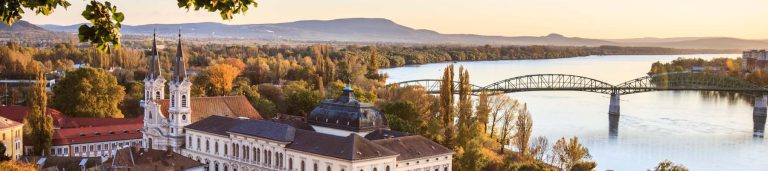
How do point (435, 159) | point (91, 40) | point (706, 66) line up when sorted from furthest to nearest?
point (706, 66) → point (435, 159) → point (91, 40)

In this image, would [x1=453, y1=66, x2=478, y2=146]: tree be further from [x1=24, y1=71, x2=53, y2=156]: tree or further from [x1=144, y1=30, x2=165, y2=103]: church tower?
[x1=24, y1=71, x2=53, y2=156]: tree

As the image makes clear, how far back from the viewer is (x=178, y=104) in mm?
37156

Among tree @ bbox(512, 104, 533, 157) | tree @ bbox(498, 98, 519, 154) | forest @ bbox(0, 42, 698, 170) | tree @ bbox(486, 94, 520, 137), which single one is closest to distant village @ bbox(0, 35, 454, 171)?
forest @ bbox(0, 42, 698, 170)

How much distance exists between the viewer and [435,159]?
98.0ft

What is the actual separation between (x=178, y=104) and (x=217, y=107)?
266 centimetres

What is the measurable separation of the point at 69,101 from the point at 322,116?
2000cm

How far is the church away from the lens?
91.3ft

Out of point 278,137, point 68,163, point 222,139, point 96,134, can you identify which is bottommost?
point 68,163

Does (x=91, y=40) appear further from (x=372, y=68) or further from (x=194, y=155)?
(x=372, y=68)

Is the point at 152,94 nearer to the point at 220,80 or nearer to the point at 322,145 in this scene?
the point at 322,145

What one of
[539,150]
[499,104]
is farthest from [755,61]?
[539,150]

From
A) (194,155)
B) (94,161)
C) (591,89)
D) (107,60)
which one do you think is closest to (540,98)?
(591,89)

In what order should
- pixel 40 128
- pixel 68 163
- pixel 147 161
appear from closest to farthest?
pixel 147 161 → pixel 68 163 → pixel 40 128

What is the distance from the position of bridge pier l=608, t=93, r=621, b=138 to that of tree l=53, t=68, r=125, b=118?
97.4ft
